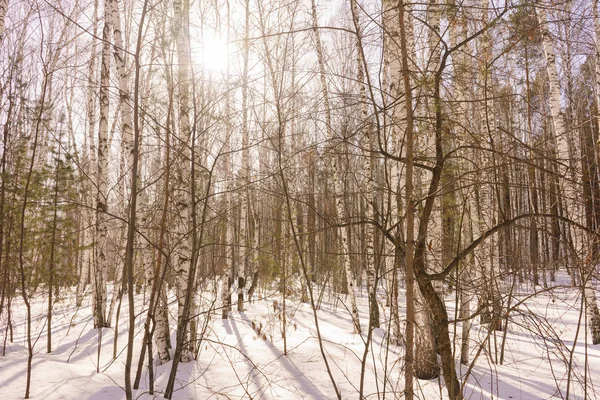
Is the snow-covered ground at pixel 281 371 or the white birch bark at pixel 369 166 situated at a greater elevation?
the white birch bark at pixel 369 166

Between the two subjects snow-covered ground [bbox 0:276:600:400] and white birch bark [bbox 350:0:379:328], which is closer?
white birch bark [bbox 350:0:379:328]

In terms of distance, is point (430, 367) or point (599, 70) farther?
point (599, 70)

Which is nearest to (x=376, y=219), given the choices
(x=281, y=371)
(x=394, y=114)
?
(x=394, y=114)

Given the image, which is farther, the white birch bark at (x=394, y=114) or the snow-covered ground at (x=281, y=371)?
the snow-covered ground at (x=281, y=371)

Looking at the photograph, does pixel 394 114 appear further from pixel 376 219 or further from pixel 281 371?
pixel 281 371

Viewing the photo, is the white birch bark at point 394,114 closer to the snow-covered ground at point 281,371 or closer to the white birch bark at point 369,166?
the white birch bark at point 369,166

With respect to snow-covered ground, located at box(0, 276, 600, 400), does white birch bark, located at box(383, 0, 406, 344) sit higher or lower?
higher

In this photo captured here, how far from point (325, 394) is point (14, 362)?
381 centimetres

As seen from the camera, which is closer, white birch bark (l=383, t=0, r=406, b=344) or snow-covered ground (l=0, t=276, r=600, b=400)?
white birch bark (l=383, t=0, r=406, b=344)

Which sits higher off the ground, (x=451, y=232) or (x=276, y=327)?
(x=451, y=232)

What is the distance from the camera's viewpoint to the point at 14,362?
4449mm

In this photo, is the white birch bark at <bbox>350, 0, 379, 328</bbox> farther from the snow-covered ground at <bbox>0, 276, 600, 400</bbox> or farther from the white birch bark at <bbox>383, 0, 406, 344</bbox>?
the snow-covered ground at <bbox>0, 276, 600, 400</bbox>

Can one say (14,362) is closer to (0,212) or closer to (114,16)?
(0,212)

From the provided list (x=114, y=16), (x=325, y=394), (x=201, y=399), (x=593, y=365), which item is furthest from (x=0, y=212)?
(x=593, y=365)
